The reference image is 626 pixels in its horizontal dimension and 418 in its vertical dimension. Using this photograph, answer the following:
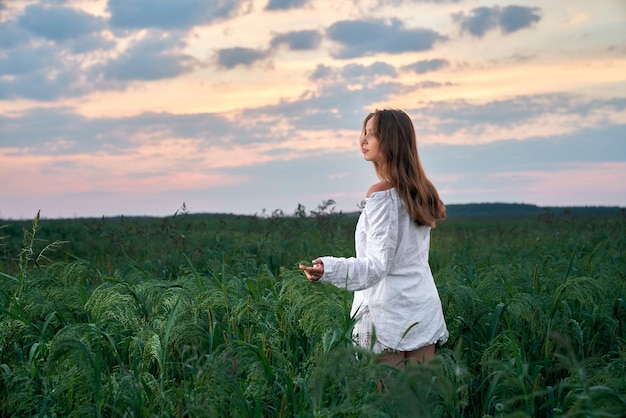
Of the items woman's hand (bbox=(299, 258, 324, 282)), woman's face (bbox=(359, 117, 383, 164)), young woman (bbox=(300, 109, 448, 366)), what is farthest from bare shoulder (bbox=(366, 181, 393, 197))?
woman's hand (bbox=(299, 258, 324, 282))

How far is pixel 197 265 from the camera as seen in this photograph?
773 centimetres

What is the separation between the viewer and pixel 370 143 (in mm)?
4086

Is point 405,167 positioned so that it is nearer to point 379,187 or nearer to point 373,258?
point 379,187

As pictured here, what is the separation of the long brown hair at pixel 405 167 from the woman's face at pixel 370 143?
26mm

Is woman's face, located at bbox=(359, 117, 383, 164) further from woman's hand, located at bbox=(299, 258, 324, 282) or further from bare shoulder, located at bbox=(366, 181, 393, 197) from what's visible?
woman's hand, located at bbox=(299, 258, 324, 282)

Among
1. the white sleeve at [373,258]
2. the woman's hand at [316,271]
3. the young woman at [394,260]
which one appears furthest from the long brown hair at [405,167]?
the woman's hand at [316,271]

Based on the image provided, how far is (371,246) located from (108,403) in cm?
168

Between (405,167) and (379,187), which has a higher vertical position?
(405,167)

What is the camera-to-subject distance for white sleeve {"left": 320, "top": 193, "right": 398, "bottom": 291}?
364 centimetres

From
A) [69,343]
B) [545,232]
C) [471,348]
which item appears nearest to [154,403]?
[69,343]

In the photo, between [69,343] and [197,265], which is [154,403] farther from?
[197,265]

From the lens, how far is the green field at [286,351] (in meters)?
3.00

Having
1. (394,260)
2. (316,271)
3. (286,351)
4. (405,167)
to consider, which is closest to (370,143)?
(405,167)

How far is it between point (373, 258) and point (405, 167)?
0.63m
